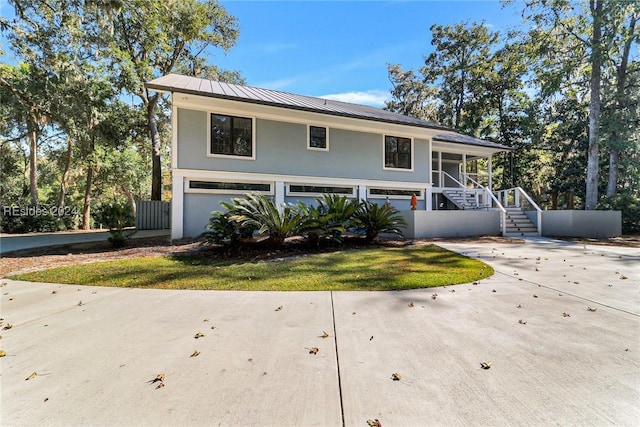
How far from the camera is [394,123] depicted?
12.9 m

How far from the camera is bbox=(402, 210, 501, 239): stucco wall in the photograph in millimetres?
10742

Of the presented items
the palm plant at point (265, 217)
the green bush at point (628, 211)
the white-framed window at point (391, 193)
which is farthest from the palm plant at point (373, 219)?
the green bush at point (628, 211)

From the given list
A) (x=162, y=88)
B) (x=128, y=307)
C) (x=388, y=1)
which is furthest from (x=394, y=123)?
(x=128, y=307)

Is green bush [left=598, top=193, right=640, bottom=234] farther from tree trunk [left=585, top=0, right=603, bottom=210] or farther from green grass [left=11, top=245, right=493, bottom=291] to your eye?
green grass [left=11, top=245, right=493, bottom=291]

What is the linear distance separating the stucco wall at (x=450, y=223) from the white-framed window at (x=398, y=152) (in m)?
3.52

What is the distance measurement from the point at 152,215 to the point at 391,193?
12933 mm

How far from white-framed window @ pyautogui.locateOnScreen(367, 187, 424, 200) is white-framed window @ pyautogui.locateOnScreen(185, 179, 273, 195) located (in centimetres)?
453

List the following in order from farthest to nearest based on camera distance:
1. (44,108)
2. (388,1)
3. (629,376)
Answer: (44,108) < (388,1) < (629,376)

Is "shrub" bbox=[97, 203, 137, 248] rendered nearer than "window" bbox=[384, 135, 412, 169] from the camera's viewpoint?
Yes

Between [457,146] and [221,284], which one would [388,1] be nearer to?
[457,146]

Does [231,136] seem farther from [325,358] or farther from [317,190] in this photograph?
[325,358]

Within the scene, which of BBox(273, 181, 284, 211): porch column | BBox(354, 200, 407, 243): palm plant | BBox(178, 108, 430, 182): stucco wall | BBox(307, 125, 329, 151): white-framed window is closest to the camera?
BBox(354, 200, 407, 243): palm plant

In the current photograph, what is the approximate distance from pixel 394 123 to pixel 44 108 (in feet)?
47.7

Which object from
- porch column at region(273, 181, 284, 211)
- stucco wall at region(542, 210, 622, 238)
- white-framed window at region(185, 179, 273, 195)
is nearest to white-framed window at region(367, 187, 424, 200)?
porch column at region(273, 181, 284, 211)
